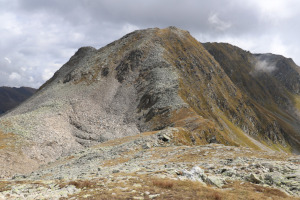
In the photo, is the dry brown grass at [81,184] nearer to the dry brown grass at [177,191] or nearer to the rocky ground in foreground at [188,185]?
the rocky ground in foreground at [188,185]

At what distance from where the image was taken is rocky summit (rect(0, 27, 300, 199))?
16266 millimetres

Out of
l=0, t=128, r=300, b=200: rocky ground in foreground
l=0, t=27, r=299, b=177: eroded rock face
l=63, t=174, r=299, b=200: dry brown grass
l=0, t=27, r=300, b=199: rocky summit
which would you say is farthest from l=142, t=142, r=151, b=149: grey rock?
l=63, t=174, r=299, b=200: dry brown grass

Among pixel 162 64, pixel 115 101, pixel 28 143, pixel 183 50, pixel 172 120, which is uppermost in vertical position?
pixel 183 50

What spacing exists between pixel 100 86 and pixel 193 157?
71.6 metres

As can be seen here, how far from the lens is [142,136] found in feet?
159

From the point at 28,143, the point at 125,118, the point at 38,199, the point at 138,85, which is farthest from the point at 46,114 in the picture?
the point at 38,199

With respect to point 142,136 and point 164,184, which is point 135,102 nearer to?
point 142,136

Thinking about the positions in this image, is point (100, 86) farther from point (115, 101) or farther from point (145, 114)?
point (145, 114)

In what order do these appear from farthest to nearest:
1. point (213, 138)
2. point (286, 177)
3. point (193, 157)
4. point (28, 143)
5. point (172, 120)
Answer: point (172, 120)
point (213, 138)
point (28, 143)
point (193, 157)
point (286, 177)

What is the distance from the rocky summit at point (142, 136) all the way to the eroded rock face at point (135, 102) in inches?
15.1

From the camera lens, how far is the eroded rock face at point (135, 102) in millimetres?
57406

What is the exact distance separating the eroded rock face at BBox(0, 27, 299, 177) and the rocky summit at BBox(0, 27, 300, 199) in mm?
384

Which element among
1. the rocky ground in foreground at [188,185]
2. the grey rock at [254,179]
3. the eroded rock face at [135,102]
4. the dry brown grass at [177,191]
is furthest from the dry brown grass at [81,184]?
the eroded rock face at [135,102]

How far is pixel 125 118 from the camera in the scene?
78.8 m
